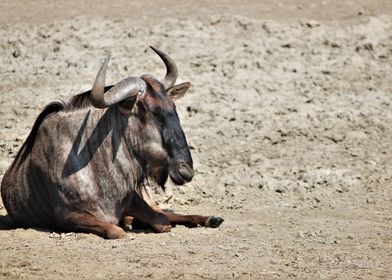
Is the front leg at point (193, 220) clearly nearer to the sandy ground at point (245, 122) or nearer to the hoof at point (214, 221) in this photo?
the hoof at point (214, 221)

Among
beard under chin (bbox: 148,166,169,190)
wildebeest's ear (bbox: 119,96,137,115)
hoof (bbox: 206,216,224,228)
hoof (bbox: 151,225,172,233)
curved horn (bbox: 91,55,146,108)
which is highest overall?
curved horn (bbox: 91,55,146,108)

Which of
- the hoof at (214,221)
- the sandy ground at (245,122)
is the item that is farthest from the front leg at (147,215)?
the hoof at (214,221)

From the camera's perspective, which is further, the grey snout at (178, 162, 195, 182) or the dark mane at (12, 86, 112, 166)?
the dark mane at (12, 86, 112, 166)

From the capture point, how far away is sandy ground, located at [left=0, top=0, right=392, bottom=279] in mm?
8227

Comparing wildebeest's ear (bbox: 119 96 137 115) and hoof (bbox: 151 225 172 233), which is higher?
wildebeest's ear (bbox: 119 96 137 115)

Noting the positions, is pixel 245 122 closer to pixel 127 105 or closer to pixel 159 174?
pixel 159 174

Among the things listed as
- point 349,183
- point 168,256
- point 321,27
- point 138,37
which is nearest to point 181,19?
point 138,37

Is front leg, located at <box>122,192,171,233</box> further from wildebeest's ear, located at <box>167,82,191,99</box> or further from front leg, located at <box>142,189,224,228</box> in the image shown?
wildebeest's ear, located at <box>167,82,191,99</box>

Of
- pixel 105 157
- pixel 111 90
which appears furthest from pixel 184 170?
pixel 111 90

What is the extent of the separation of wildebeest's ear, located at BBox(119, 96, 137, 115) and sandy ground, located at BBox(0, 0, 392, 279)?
1.09 m

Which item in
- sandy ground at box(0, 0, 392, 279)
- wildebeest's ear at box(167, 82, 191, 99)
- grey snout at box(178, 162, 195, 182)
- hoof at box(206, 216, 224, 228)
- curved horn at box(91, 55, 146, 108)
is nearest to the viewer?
sandy ground at box(0, 0, 392, 279)

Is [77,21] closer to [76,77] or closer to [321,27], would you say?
[76,77]

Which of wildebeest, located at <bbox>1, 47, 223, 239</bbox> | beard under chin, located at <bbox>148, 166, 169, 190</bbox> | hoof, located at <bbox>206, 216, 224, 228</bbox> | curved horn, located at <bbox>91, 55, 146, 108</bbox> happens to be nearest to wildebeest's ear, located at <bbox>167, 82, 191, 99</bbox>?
wildebeest, located at <bbox>1, 47, 223, 239</bbox>

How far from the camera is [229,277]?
7.64 m
